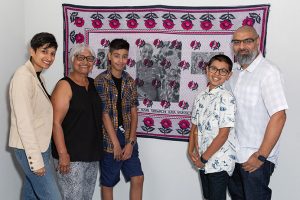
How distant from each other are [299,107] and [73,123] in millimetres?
1636

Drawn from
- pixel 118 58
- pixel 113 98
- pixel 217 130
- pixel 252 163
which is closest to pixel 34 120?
pixel 113 98

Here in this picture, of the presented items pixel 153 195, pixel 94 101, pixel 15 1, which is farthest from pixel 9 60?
pixel 153 195

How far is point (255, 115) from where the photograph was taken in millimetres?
2086

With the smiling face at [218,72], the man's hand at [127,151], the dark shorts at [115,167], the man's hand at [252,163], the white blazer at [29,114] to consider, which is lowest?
the dark shorts at [115,167]

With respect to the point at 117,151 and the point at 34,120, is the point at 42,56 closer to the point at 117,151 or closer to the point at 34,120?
the point at 34,120

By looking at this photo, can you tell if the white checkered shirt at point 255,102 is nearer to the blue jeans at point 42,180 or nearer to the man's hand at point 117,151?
the man's hand at point 117,151

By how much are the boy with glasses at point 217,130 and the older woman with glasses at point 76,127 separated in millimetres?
718

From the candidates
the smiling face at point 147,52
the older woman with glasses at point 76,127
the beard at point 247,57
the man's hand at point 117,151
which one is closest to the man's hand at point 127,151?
the man's hand at point 117,151

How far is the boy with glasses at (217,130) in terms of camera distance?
2.12 meters

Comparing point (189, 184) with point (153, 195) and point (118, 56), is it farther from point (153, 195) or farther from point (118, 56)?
point (118, 56)

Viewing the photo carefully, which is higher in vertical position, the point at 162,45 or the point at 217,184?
the point at 162,45

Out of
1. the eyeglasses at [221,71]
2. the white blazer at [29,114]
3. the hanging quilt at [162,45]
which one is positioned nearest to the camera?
the white blazer at [29,114]

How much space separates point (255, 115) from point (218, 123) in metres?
0.23

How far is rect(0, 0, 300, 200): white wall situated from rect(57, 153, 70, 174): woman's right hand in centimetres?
84
